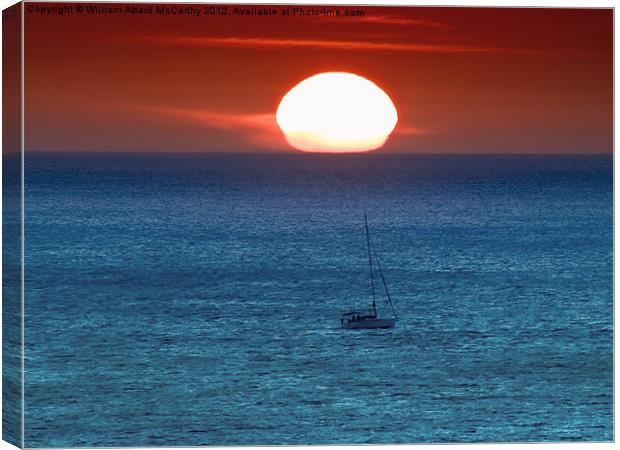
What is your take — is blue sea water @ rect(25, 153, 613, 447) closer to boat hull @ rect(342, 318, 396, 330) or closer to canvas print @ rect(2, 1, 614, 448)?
canvas print @ rect(2, 1, 614, 448)

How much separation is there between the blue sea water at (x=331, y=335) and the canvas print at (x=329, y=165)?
2.1 inches

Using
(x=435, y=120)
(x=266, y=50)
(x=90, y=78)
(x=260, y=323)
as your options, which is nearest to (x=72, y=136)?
(x=90, y=78)

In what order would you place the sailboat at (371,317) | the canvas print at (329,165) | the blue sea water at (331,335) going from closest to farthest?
the canvas print at (329,165) < the blue sea water at (331,335) < the sailboat at (371,317)

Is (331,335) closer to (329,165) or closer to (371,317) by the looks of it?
(371,317)

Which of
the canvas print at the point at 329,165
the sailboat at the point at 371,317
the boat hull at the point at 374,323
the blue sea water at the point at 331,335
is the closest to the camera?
the canvas print at the point at 329,165

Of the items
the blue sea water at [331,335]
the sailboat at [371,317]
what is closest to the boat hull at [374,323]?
the sailboat at [371,317]

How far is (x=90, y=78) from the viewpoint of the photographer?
1792cm

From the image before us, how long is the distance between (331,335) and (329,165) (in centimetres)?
259

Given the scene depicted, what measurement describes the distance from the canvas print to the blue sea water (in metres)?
0.05

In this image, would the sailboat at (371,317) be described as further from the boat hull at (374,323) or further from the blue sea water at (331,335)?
the blue sea water at (331,335)

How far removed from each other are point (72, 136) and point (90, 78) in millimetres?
1059

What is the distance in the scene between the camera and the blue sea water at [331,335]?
55.5ft

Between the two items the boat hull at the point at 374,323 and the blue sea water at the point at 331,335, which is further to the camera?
the boat hull at the point at 374,323

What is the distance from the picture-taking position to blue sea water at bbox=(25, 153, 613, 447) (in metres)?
16.9
